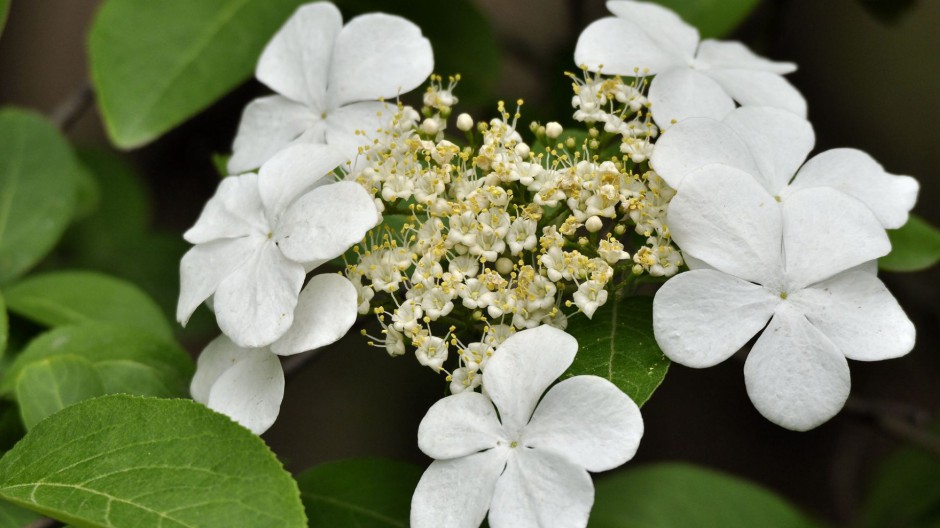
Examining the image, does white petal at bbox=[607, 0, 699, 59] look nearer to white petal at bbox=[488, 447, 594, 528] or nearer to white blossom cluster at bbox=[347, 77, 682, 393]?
white blossom cluster at bbox=[347, 77, 682, 393]

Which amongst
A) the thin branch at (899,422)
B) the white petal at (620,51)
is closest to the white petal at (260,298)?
the white petal at (620,51)

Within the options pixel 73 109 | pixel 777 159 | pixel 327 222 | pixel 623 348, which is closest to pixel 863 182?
pixel 777 159

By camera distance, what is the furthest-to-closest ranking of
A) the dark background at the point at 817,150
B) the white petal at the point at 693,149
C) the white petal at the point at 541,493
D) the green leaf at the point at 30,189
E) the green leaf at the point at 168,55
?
the dark background at the point at 817,150
the green leaf at the point at 30,189
the green leaf at the point at 168,55
the white petal at the point at 693,149
the white petal at the point at 541,493

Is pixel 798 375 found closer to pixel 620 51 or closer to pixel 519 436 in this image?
pixel 519 436

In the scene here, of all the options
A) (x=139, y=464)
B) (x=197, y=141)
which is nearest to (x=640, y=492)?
(x=139, y=464)

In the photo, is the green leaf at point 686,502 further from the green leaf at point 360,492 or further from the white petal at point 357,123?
the white petal at point 357,123

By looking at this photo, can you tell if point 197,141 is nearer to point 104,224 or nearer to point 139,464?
point 104,224

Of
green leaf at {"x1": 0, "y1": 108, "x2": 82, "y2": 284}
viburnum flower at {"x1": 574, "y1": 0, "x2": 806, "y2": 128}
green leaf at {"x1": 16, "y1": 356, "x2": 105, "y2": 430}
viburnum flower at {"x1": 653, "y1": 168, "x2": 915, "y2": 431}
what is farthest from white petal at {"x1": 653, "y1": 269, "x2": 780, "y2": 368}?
green leaf at {"x1": 0, "y1": 108, "x2": 82, "y2": 284}
